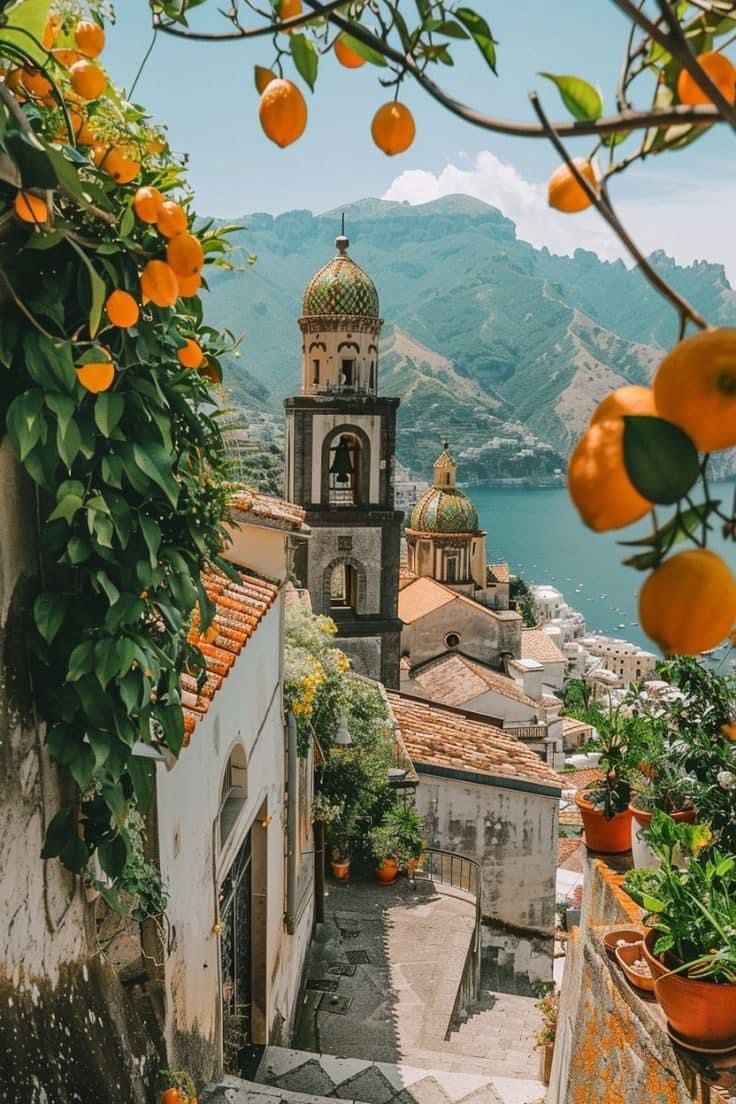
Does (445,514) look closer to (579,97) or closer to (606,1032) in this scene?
(606,1032)

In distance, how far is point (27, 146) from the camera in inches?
73.6

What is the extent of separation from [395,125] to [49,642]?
1.82m

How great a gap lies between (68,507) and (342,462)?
52.0 feet

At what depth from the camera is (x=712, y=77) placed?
899 mm

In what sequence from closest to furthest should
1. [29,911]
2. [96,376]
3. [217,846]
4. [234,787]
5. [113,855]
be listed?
[96,376] → [29,911] → [113,855] → [217,846] → [234,787]

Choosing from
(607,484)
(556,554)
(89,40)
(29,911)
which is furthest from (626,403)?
(556,554)

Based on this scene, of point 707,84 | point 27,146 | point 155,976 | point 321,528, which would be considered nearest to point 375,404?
point 321,528

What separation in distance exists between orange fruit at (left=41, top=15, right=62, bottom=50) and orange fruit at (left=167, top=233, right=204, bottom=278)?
0.52 meters

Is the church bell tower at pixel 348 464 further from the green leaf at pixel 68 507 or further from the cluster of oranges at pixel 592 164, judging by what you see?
the cluster of oranges at pixel 592 164

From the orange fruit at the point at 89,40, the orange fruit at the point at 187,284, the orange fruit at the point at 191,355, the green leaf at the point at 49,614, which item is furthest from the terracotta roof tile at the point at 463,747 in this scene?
the orange fruit at the point at 89,40

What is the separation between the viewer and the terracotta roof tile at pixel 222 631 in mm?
4123

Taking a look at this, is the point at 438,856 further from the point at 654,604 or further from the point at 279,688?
the point at 654,604

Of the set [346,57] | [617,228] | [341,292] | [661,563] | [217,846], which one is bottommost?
[217,846]

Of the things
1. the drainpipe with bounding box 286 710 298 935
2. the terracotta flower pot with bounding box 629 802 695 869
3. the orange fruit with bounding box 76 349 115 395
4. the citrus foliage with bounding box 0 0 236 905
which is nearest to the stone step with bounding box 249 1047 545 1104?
the drainpipe with bounding box 286 710 298 935
